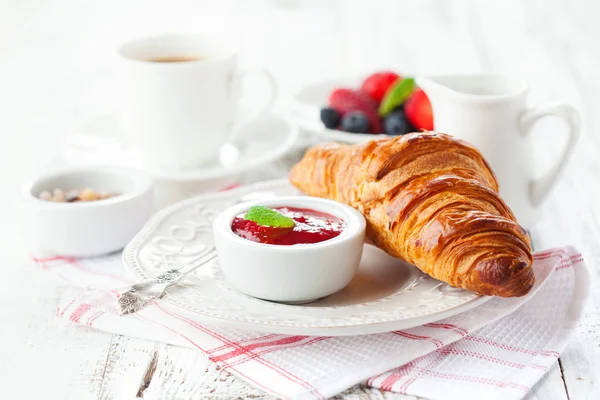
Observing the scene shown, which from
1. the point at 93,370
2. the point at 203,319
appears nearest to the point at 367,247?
the point at 203,319

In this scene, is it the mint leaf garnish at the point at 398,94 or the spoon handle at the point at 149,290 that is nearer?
the spoon handle at the point at 149,290

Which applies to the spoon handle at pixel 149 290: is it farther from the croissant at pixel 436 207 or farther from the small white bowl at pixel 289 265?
the croissant at pixel 436 207

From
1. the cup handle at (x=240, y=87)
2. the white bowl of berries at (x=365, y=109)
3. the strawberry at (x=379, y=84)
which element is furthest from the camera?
the strawberry at (x=379, y=84)

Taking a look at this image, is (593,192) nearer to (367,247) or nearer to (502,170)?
(502,170)

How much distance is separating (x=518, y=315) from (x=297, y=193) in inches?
28.5

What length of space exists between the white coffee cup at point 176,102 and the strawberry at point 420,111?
52 cm

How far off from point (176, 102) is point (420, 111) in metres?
0.83

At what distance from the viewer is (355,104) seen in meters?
3.00

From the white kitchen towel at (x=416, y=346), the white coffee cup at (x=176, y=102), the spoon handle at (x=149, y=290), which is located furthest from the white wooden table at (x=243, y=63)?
the white coffee cup at (x=176, y=102)

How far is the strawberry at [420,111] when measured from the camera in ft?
9.28

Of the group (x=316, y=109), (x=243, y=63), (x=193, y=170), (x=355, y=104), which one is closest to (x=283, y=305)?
(x=193, y=170)

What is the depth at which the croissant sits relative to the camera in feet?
5.44

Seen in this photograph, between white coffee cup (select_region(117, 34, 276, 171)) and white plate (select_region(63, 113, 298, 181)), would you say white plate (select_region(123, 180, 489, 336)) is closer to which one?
white plate (select_region(63, 113, 298, 181))

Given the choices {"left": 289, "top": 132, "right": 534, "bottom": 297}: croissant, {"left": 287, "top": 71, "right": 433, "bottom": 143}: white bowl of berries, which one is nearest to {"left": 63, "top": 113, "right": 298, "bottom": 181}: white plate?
{"left": 287, "top": 71, "right": 433, "bottom": 143}: white bowl of berries
